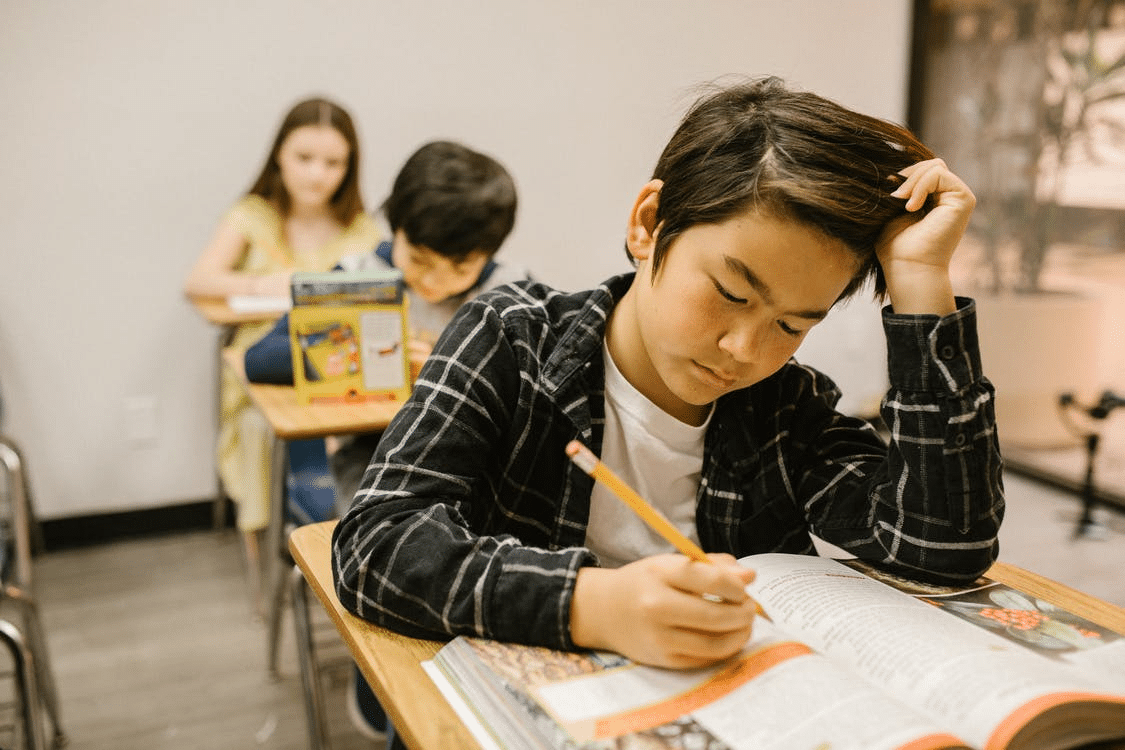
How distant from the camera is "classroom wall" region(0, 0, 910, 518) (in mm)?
2699

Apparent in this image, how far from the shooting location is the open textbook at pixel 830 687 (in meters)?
0.58

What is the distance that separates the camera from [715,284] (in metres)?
0.81

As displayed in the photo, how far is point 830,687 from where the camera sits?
0.61 meters

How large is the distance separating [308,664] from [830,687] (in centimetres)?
116

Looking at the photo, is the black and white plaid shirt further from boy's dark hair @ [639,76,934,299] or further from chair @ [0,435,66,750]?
chair @ [0,435,66,750]

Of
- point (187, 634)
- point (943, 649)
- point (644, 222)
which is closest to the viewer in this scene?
point (943, 649)

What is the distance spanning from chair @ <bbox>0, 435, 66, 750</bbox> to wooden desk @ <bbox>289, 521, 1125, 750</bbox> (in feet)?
2.15

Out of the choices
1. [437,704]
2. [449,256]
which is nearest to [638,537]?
[437,704]

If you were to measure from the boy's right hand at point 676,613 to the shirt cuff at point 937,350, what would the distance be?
1.01 feet

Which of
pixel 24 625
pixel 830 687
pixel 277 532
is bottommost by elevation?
pixel 24 625

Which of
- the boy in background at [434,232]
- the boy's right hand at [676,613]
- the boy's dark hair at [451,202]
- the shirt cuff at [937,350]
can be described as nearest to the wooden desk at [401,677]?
the boy's right hand at [676,613]

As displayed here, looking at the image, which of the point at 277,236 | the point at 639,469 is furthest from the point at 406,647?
the point at 277,236

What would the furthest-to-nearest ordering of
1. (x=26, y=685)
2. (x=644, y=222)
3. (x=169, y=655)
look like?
(x=169, y=655), (x=26, y=685), (x=644, y=222)

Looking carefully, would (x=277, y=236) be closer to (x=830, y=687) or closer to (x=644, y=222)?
(x=644, y=222)
